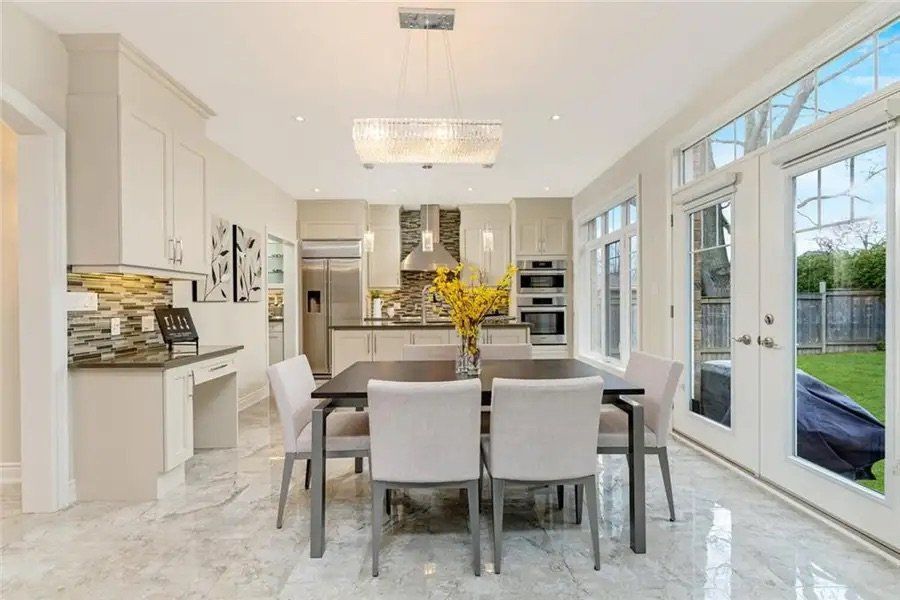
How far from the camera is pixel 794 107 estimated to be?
2738mm

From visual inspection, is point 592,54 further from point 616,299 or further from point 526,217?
point 526,217

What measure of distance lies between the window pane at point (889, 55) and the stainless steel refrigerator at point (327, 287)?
19.5 feet

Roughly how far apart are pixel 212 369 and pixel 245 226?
234 cm

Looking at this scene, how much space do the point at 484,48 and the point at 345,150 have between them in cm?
225

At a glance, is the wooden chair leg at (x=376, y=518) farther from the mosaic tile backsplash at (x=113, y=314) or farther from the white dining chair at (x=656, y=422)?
the mosaic tile backsplash at (x=113, y=314)

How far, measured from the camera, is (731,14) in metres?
2.58

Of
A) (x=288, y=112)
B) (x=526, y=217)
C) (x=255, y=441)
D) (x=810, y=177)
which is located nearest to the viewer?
(x=810, y=177)

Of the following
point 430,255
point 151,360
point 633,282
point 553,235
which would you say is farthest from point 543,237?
point 151,360

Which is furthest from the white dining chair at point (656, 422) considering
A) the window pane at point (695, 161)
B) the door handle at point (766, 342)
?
the window pane at point (695, 161)

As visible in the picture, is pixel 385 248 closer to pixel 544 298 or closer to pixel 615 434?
pixel 544 298

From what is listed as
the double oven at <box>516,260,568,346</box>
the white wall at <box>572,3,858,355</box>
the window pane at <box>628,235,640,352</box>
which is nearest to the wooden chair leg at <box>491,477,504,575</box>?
the white wall at <box>572,3,858,355</box>

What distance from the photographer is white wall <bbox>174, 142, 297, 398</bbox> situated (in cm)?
450

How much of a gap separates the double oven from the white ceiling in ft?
8.77

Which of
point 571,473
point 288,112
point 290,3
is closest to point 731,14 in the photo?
point 290,3
